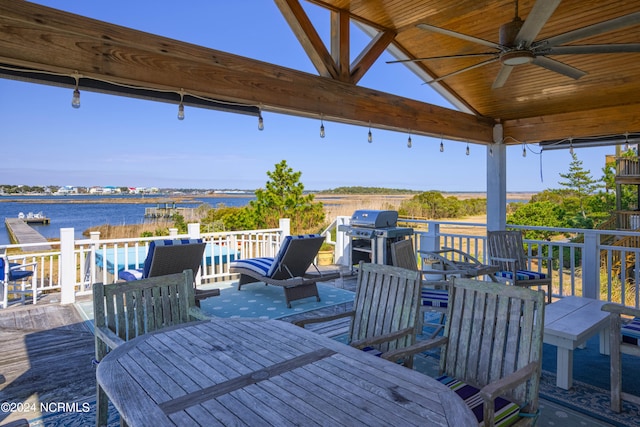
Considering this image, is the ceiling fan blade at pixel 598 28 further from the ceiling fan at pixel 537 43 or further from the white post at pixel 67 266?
the white post at pixel 67 266

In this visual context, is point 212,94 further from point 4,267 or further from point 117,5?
point 117,5

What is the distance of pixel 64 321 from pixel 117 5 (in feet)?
36.9

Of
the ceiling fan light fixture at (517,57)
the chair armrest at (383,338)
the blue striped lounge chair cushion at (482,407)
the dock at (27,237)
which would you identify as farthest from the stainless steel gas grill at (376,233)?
the dock at (27,237)

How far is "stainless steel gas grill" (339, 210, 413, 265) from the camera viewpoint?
570cm

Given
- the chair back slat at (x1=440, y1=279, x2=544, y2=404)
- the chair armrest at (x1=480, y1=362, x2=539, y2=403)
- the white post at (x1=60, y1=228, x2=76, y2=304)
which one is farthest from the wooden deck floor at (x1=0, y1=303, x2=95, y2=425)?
the chair back slat at (x1=440, y1=279, x2=544, y2=404)

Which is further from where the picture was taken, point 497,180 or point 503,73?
point 497,180

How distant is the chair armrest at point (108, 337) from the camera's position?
1860 mm

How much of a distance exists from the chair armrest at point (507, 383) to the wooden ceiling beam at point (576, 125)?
4911 millimetres

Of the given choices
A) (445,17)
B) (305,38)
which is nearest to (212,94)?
(305,38)

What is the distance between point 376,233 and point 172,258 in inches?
112

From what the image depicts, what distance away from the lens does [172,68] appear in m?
3.02

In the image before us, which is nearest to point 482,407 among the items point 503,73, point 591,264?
point 503,73

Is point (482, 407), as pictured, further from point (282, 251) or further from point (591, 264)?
point (591, 264)

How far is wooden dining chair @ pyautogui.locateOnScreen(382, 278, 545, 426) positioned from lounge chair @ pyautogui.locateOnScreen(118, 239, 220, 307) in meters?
2.82
